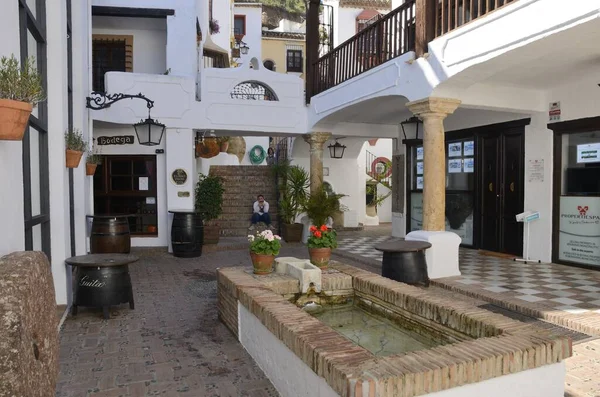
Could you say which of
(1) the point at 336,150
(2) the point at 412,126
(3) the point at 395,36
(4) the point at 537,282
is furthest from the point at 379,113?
(4) the point at 537,282

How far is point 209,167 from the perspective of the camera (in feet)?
51.4

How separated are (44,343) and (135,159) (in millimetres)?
9015

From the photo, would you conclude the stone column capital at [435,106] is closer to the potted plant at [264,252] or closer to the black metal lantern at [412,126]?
A: the black metal lantern at [412,126]

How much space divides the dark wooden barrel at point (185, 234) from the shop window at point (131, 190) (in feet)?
4.50

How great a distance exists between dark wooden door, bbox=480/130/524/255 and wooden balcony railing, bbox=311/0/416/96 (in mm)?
2968

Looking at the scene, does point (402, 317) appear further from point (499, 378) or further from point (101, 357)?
point (101, 357)

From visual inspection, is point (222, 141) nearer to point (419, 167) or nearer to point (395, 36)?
point (419, 167)

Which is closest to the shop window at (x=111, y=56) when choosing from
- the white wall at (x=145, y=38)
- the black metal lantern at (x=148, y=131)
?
the white wall at (x=145, y=38)

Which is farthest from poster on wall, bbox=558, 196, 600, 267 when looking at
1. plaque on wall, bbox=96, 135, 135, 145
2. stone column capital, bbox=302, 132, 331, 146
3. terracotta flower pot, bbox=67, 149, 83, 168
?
plaque on wall, bbox=96, 135, 135, 145

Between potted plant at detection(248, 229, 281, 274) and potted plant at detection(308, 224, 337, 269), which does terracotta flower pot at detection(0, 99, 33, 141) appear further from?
potted plant at detection(308, 224, 337, 269)

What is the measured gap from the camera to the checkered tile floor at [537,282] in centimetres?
574

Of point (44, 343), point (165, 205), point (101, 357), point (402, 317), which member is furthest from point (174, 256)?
point (44, 343)

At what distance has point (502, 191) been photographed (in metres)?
9.50

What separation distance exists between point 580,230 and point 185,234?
7.26 metres
